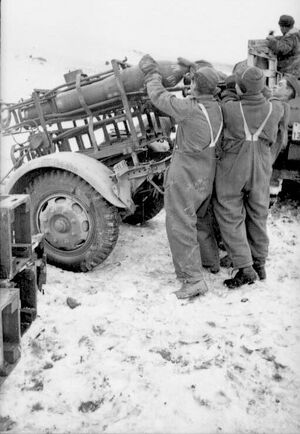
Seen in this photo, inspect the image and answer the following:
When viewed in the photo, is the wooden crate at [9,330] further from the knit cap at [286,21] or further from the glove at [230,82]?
the knit cap at [286,21]

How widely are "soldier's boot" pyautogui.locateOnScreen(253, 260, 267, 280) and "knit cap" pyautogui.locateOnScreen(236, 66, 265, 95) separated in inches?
66.6

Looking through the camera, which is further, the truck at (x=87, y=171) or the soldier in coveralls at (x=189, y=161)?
the truck at (x=87, y=171)

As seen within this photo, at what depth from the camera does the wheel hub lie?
4.83m

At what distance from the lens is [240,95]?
4.36 meters

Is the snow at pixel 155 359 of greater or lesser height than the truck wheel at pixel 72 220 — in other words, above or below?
below

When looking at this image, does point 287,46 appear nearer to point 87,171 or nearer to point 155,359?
point 87,171

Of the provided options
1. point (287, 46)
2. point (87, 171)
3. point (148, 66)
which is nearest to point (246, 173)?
point (148, 66)

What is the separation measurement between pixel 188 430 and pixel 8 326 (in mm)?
1173

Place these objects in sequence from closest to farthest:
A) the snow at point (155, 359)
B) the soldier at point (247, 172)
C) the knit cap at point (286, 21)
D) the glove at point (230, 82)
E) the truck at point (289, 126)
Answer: the snow at point (155, 359) → the soldier at point (247, 172) → the glove at point (230, 82) → the truck at point (289, 126) → the knit cap at point (286, 21)

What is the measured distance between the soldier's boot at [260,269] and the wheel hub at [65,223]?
5.72 feet

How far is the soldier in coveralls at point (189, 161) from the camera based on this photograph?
420 centimetres

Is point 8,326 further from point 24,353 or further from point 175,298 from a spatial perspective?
point 175,298

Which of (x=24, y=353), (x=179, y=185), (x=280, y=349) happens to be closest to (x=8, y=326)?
(x=24, y=353)

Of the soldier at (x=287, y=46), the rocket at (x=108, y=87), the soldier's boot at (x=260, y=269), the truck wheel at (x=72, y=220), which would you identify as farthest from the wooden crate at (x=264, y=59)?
the truck wheel at (x=72, y=220)
